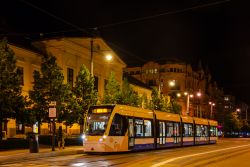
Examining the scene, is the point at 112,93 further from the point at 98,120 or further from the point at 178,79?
the point at 178,79

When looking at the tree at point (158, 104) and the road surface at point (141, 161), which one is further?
the tree at point (158, 104)

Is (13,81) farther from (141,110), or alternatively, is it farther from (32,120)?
(141,110)

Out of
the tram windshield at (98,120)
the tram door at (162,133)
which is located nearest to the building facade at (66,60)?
the tram door at (162,133)

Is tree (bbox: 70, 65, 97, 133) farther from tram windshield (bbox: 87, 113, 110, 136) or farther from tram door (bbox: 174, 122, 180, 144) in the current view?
tram windshield (bbox: 87, 113, 110, 136)

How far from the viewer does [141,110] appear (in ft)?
105

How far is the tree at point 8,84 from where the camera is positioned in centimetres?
3275

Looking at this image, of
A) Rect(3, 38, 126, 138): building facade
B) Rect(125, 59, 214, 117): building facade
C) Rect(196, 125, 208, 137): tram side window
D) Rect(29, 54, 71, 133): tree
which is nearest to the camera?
Rect(29, 54, 71, 133): tree

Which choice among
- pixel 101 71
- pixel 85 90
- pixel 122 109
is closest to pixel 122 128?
pixel 122 109

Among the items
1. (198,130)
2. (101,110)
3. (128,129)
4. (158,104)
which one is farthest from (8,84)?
(158,104)

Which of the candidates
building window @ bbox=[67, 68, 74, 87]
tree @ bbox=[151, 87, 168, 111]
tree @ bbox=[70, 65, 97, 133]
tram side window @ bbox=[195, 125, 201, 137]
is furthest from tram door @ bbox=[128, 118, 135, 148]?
tree @ bbox=[151, 87, 168, 111]

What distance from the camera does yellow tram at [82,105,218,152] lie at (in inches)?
1085

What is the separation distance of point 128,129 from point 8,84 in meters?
9.91

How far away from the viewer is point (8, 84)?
3319cm

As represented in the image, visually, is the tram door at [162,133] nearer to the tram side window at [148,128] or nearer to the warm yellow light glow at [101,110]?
the tram side window at [148,128]
